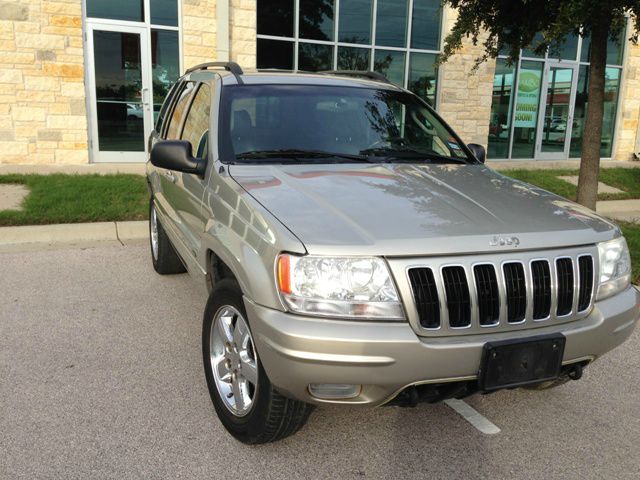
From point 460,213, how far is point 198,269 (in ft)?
5.58

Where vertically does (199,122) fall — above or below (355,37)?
below

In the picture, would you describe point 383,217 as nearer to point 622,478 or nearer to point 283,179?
point 283,179

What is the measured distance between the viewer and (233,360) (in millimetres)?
2994

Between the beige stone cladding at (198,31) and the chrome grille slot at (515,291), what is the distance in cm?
1015

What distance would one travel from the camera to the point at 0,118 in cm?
1059

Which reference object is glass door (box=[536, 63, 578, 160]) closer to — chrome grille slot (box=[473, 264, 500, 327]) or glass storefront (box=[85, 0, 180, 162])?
glass storefront (box=[85, 0, 180, 162])

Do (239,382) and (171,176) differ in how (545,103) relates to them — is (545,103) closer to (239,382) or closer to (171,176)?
(171,176)

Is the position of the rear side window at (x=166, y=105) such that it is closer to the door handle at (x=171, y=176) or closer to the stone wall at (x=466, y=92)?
the door handle at (x=171, y=176)

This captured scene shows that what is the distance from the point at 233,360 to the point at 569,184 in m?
10.3

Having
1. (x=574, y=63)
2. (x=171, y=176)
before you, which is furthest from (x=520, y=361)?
(x=574, y=63)

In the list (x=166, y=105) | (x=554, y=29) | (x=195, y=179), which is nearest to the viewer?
(x=195, y=179)

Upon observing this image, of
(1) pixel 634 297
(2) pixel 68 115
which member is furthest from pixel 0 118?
(1) pixel 634 297

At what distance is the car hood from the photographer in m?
2.46

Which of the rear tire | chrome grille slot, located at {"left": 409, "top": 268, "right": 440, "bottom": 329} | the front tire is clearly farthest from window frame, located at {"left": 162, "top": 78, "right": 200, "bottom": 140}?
chrome grille slot, located at {"left": 409, "top": 268, "right": 440, "bottom": 329}
